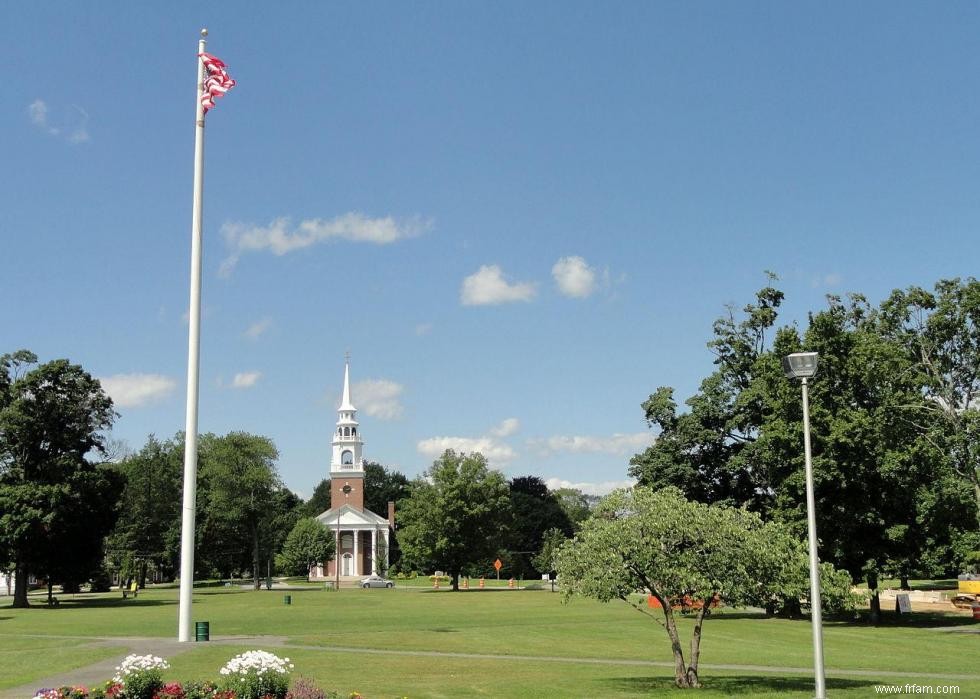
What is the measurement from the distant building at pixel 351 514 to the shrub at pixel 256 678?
122055 mm

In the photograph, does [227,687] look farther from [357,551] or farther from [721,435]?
[357,551]

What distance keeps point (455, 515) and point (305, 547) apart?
29.1 m

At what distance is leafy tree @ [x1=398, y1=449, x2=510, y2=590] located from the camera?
3489 inches

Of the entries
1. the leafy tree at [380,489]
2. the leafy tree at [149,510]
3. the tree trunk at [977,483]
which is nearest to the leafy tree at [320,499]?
the leafy tree at [380,489]

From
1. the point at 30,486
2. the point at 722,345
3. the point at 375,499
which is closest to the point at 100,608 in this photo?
the point at 30,486

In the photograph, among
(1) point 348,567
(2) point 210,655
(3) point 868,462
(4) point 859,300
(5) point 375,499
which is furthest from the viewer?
(5) point 375,499

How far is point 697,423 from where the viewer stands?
63250 mm

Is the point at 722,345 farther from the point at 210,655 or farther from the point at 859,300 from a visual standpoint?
the point at 210,655

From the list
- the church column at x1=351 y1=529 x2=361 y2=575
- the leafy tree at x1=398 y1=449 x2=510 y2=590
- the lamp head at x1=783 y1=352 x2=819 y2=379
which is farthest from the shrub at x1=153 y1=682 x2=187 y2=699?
the church column at x1=351 y1=529 x2=361 y2=575

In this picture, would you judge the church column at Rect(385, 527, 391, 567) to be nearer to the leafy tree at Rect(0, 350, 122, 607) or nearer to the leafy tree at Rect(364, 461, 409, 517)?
the leafy tree at Rect(364, 461, 409, 517)

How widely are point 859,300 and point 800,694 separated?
144 ft

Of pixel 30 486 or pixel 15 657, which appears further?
pixel 30 486

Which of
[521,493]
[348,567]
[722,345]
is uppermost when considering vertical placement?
[722,345]

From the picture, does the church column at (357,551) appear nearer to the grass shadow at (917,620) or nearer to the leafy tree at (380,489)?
the leafy tree at (380,489)
